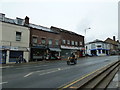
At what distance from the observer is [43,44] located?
28.6m

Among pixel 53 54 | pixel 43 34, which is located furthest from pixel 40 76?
pixel 53 54

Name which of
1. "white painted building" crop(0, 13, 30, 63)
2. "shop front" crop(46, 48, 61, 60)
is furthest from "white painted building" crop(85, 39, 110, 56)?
"white painted building" crop(0, 13, 30, 63)

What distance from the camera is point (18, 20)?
26844mm

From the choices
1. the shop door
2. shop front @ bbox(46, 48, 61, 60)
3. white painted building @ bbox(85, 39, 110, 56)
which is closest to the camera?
the shop door

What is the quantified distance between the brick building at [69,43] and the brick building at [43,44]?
94.2 inches

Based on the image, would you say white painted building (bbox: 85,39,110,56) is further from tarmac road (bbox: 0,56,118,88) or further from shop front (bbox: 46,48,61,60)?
tarmac road (bbox: 0,56,118,88)

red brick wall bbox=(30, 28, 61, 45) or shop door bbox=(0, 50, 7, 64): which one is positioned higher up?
red brick wall bbox=(30, 28, 61, 45)

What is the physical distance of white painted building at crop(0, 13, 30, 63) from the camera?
69.1ft

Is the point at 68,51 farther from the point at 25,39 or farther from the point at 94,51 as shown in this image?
the point at 94,51

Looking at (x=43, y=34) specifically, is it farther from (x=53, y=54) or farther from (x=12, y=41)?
(x=12, y=41)

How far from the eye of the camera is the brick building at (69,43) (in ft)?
115

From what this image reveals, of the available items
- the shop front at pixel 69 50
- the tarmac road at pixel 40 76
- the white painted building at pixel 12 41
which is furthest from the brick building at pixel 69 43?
the tarmac road at pixel 40 76

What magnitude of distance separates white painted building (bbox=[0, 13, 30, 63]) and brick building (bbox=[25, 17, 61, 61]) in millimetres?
1635

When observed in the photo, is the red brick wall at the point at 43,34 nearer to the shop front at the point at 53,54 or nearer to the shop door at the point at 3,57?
the shop front at the point at 53,54
